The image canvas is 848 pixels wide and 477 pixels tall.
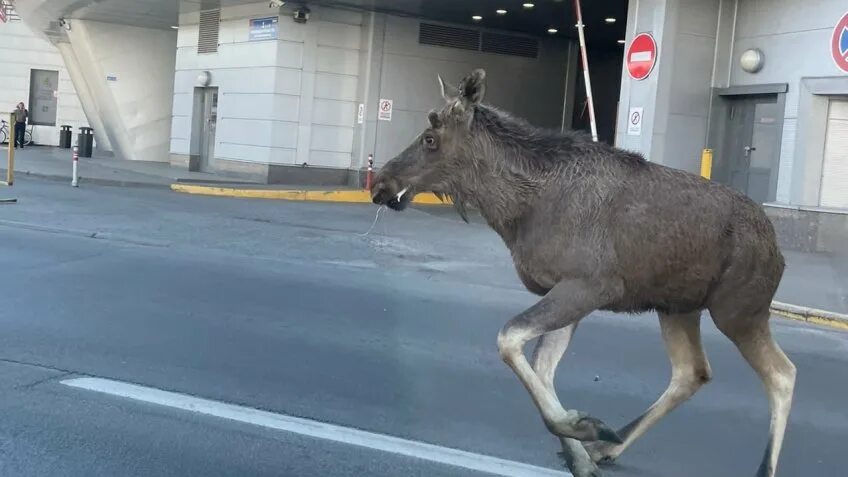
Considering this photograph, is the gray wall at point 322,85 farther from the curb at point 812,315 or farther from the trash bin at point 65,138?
the trash bin at point 65,138

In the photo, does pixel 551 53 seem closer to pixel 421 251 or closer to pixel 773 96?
pixel 773 96

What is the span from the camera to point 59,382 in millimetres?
6289

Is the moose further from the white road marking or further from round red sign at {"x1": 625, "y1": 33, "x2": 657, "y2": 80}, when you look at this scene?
round red sign at {"x1": 625, "y1": 33, "x2": 657, "y2": 80}

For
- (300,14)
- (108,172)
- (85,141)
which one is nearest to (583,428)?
(300,14)

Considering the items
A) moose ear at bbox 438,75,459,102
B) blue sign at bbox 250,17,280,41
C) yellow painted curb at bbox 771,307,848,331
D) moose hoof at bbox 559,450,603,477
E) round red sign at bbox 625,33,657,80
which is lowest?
moose hoof at bbox 559,450,603,477

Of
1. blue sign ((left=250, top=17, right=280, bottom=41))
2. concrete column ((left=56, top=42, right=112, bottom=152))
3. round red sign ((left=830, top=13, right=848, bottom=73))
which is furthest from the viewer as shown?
concrete column ((left=56, top=42, right=112, bottom=152))

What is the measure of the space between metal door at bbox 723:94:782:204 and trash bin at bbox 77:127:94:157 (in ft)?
74.0

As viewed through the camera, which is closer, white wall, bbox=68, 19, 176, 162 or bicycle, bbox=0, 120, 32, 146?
white wall, bbox=68, 19, 176, 162

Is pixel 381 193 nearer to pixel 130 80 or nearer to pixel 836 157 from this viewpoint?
pixel 836 157

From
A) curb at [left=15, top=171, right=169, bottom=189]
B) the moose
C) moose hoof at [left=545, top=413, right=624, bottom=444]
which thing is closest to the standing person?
curb at [left=15, top=171, right=169, bottom=189]

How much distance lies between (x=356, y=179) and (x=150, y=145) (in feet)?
35.2

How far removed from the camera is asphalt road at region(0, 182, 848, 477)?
5.27m

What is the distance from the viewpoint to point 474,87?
457 centimetres

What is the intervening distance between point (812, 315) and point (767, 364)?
260 inches
